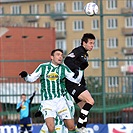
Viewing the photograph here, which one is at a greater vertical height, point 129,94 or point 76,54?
point 76,54

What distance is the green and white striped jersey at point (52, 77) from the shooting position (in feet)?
33.1

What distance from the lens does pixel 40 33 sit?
17844mm

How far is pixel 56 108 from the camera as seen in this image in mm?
10109

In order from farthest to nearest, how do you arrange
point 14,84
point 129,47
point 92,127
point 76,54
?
point 129,47
point 14,84
point 92,127
point 76,54

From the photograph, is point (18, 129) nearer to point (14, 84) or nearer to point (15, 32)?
point (14, 84)

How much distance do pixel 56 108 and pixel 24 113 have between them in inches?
294

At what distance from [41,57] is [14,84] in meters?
1.15

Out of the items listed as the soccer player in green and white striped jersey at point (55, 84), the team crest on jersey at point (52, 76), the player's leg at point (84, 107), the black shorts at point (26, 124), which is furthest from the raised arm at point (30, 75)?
the black shorts at point (26, 124)

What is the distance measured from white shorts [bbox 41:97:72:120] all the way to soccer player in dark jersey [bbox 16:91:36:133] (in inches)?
265

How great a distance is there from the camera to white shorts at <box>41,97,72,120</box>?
10.0m

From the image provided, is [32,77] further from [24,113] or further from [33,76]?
[24,113]

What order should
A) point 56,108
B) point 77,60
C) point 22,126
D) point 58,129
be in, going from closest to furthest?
point 77,60 < point 56,108 < point 58,129 < point 22,126

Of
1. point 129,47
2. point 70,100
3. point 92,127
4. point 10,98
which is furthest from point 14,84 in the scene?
point 129,47

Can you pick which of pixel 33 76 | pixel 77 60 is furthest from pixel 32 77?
pixel 77 60
